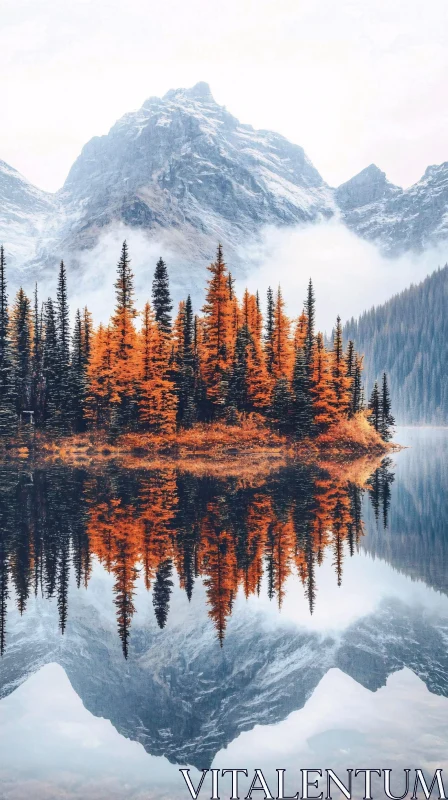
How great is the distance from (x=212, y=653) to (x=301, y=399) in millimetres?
52503

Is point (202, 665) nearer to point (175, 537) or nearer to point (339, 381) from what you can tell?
point (175, 537)

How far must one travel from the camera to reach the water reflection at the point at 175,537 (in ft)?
52.1

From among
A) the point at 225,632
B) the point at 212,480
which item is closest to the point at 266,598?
the point at 225,632

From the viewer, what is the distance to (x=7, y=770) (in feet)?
29.0

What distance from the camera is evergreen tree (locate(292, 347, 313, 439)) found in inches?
2542

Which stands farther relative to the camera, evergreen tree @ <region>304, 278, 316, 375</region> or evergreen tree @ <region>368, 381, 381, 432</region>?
evergreen tree @ <region>368, 381, 381, 432</region>

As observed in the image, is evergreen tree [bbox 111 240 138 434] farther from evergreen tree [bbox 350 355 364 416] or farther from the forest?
evergreen tree [bbox 350 355 364 416]

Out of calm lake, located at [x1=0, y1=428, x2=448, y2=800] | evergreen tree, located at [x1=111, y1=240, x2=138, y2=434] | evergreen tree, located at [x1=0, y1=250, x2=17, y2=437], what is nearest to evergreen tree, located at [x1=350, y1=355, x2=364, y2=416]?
evergreen tree, located at [x1=111, y1=240, x2=138, y2=434]

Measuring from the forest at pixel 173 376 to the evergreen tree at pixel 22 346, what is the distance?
228 millimetres

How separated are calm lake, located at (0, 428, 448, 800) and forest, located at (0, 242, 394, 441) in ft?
134

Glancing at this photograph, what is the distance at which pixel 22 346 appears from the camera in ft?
245

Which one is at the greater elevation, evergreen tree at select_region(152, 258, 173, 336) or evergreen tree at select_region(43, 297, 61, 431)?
evergreen tree at select_region(152, 258, 173, 336)

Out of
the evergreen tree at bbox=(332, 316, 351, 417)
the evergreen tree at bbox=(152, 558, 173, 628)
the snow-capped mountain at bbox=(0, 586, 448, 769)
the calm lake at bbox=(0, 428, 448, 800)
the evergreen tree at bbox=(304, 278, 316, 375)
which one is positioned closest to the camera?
the calm lake at bbox=(0, 428, 448, 800)

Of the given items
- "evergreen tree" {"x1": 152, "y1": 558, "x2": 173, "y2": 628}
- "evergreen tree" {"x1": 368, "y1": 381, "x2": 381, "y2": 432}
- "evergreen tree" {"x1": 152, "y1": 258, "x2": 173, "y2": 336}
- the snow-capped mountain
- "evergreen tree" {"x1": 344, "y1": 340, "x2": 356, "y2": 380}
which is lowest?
the snow-capped mountain
